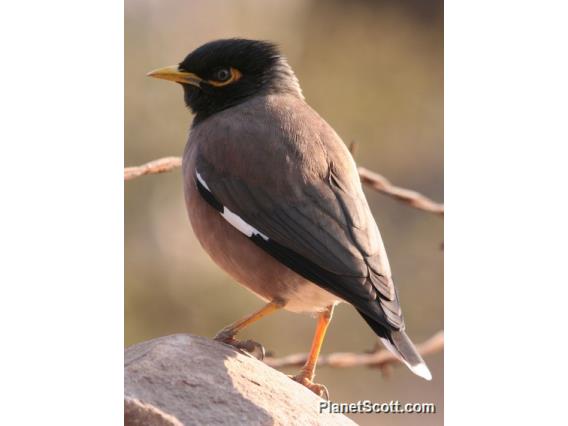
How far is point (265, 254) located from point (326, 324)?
530 millimetres

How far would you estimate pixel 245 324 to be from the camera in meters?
5.07

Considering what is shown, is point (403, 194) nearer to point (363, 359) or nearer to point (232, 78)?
point (363, 359)

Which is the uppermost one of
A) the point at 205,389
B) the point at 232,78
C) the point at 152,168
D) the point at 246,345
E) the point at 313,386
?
the point at 232,78

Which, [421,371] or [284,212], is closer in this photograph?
[421,371]

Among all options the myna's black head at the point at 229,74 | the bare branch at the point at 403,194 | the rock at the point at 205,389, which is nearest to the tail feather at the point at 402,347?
the rock at the point at 205,389

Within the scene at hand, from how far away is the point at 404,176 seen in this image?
19.1 ft

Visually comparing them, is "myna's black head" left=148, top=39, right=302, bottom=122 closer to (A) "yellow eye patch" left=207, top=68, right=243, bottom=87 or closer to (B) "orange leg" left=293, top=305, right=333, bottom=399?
(A) "yellow eye patch" left=207, top=68, right=243, bottom=87

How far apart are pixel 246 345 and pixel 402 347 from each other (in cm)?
80

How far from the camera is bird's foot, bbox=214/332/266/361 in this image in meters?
4.97

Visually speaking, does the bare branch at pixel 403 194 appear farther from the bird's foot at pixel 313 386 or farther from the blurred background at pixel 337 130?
the bird's foot at pixel 313 386

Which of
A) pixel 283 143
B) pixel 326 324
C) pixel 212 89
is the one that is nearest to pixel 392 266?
pixel 326 324

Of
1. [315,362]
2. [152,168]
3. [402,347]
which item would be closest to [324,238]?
[402,347]

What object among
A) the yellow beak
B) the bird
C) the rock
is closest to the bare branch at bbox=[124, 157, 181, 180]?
the bird

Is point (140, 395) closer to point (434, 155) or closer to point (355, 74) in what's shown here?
point (434, 155)
